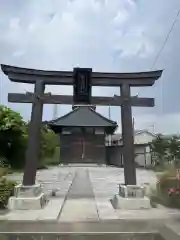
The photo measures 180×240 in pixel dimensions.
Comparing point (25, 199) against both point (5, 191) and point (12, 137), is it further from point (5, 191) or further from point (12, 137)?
point (12, 137)

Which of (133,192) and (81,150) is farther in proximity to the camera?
(81,150)

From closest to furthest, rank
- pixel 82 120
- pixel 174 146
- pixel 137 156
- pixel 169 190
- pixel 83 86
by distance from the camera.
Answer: pixel 169 190, pixel 83 86, pixel 174 146, pixel 137 156, pixel 82 120

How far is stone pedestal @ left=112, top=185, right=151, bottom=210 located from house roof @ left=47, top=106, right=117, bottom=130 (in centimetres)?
3217

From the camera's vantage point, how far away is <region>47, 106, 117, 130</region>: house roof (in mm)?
44031

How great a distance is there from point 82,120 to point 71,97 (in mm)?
32498

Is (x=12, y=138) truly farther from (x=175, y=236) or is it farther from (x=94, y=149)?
(x=175, y=236)

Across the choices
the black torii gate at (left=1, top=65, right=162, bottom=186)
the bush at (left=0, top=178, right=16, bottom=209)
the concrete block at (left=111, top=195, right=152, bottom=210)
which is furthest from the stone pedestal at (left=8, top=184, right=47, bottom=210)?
the concrete block at (left=111, top=195, right=152, bottom=210)

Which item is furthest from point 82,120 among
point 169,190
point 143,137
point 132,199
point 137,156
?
point 132,199

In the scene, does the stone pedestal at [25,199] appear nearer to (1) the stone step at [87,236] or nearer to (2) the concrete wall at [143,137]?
(1) the stone step at [87,236]

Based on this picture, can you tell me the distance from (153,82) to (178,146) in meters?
19.4

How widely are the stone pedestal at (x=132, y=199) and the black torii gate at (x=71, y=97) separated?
0.43m

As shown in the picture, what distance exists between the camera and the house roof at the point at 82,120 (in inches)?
1734

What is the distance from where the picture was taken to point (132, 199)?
37.7 ft

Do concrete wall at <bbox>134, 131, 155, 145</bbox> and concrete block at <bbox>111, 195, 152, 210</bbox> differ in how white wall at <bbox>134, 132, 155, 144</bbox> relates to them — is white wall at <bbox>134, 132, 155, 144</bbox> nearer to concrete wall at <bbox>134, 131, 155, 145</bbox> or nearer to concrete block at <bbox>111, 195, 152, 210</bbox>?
concrete wall at <bbox>134, 131, 155, 145</bbox>
